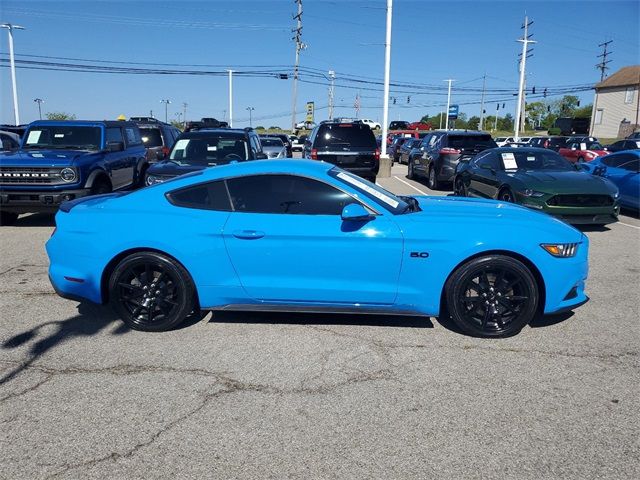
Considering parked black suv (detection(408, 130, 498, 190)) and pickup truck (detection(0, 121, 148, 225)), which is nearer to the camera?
pickup truck (detection(0, 121, 148, 225))

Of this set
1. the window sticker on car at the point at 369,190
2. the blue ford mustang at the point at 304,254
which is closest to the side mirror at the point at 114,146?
the blue ford mustang at the point at 304,254

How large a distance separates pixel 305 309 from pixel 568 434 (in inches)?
83.7

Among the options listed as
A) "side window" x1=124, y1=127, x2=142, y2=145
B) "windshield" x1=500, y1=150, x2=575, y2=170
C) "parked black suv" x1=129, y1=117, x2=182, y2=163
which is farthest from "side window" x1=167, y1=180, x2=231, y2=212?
"parked black suv" x1=129, y1=117, x2=182, y2=163

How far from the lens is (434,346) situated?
4184mm

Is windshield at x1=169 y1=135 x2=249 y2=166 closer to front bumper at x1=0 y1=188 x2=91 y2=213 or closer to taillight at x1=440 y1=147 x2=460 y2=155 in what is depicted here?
front bumper at x1=0 y1=188 x2=91 y2=213

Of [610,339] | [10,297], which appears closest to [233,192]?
[10,297]

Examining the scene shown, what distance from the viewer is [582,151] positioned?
74.4ft

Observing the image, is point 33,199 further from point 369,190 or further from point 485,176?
point 485,176

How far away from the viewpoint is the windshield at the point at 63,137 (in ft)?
32.8

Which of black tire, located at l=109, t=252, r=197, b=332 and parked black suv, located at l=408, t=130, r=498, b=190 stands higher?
parked black suv, located at l=408, t=130, r=498, b=190

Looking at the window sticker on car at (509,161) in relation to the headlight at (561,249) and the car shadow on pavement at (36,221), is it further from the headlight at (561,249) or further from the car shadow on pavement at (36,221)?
the car shadow on pavement at (36,221)

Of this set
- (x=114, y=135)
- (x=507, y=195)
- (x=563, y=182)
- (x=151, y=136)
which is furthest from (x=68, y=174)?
(x=563, y=182)

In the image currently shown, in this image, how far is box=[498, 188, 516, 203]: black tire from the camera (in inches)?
→ 357

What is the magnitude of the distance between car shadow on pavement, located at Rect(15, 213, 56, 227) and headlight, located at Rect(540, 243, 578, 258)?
8272mm
